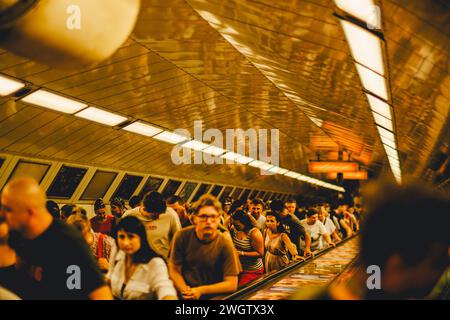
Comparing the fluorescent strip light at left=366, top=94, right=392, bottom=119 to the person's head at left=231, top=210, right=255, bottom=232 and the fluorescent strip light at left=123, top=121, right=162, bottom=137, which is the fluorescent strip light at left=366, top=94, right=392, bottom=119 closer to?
the person's head at left=231, top=210, right=255, bottom=232

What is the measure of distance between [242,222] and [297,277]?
4.99ft

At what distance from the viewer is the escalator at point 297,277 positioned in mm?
6005

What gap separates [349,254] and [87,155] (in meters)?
6.65

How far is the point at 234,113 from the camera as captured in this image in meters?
13.9

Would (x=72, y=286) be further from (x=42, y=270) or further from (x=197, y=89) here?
(x=197, y=89)

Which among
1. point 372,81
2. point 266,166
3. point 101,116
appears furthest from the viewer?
point 266,166

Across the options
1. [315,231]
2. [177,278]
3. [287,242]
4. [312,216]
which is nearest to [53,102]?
[287,242]

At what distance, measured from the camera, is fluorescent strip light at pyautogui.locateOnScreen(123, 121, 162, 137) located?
12464mm

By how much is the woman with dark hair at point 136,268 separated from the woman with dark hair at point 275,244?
4.44 m

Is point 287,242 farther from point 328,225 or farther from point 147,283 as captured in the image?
point 328,225

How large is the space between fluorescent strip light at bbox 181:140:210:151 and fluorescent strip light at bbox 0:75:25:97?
7.91 m

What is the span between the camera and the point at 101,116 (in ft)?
36.3

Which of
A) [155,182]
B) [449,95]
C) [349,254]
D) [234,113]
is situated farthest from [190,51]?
[155,182]
